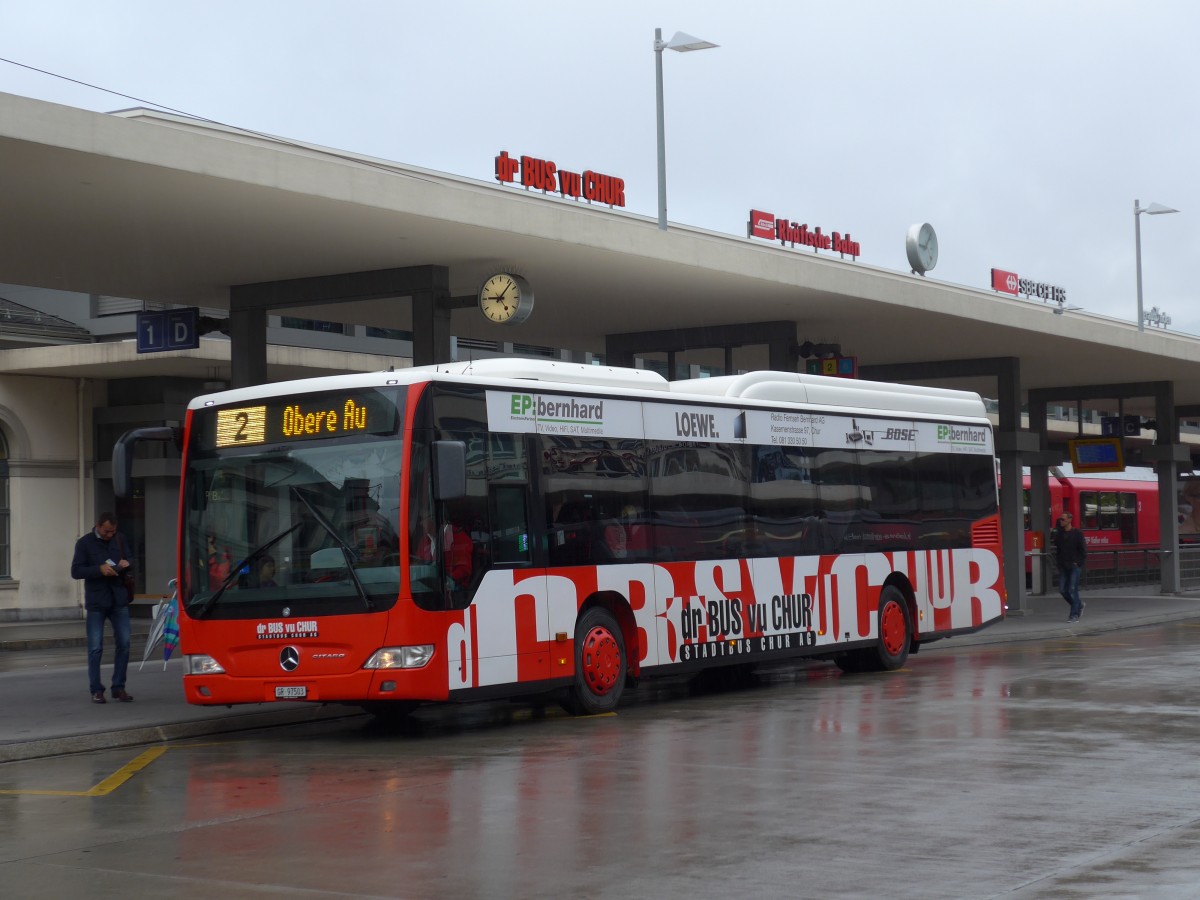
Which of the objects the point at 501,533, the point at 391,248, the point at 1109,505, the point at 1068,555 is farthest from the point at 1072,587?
the point at 1109,505

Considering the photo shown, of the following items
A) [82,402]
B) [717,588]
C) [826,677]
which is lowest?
[826,677]

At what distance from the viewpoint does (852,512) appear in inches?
734

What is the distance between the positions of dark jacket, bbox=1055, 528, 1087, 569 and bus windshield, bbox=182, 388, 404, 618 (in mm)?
19567

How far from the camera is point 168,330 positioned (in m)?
23.0

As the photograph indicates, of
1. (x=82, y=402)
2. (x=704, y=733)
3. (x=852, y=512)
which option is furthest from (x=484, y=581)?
(x=82, y=402)

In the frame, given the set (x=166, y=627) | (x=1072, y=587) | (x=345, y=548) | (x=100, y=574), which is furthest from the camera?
(x=1072, y=587)

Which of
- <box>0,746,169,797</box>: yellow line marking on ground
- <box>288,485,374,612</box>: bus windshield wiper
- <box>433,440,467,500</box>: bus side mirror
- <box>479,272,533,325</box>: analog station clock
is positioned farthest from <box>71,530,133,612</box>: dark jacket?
<box>479,272,533,325</box>: analog station clock

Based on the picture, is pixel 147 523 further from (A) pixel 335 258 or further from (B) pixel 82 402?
(A) pixel 335 258

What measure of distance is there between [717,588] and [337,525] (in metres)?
4.61

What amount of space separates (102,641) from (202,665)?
248cm

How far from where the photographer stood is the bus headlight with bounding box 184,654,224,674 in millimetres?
13836

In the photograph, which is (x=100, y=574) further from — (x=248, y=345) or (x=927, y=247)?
(x=927, y=247)

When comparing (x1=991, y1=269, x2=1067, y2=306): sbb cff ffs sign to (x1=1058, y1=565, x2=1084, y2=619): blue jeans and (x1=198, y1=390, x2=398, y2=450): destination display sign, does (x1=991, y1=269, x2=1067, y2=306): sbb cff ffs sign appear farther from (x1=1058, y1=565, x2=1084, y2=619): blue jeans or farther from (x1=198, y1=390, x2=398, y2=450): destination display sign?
(x1=198, y1=390, x2=398, y2=450): destination display sign

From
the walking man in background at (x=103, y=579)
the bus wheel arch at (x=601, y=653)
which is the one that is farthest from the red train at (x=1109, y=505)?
the walking man in background at (x=103, y=579)
